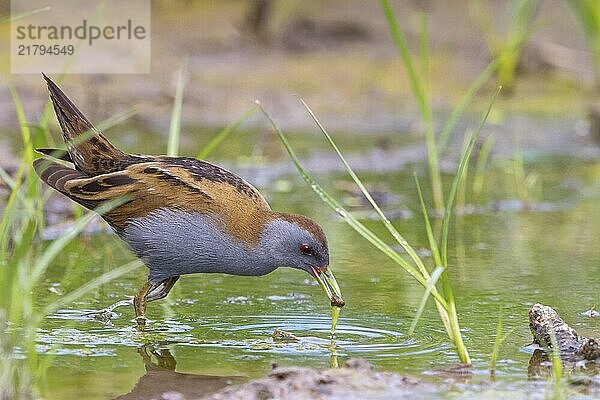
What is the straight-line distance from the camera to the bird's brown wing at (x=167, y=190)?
5301mm

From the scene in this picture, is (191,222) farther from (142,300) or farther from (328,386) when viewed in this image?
(328,386)

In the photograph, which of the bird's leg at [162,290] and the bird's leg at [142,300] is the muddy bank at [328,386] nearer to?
the bird's leg at [142,300]

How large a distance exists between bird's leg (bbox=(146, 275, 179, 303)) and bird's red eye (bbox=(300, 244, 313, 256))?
66 centimetres

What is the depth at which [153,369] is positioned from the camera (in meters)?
4.49

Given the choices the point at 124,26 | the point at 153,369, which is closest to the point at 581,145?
the point at 124,26

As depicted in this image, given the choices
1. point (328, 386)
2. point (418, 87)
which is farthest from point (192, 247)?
point (418, 87)

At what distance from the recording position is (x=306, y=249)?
525 cm

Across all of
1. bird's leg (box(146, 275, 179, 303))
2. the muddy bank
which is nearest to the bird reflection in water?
the muddy bank

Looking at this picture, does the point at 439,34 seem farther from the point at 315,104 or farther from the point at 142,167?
the point at 142,167

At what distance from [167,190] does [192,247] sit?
283 millimetres

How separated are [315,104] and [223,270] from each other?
21.6 ft

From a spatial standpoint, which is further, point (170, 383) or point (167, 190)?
point (167, 190)

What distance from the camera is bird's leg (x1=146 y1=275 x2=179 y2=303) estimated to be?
5469mm

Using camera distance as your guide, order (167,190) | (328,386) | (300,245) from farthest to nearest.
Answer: (167,190)
(300,245)
(328,386)
